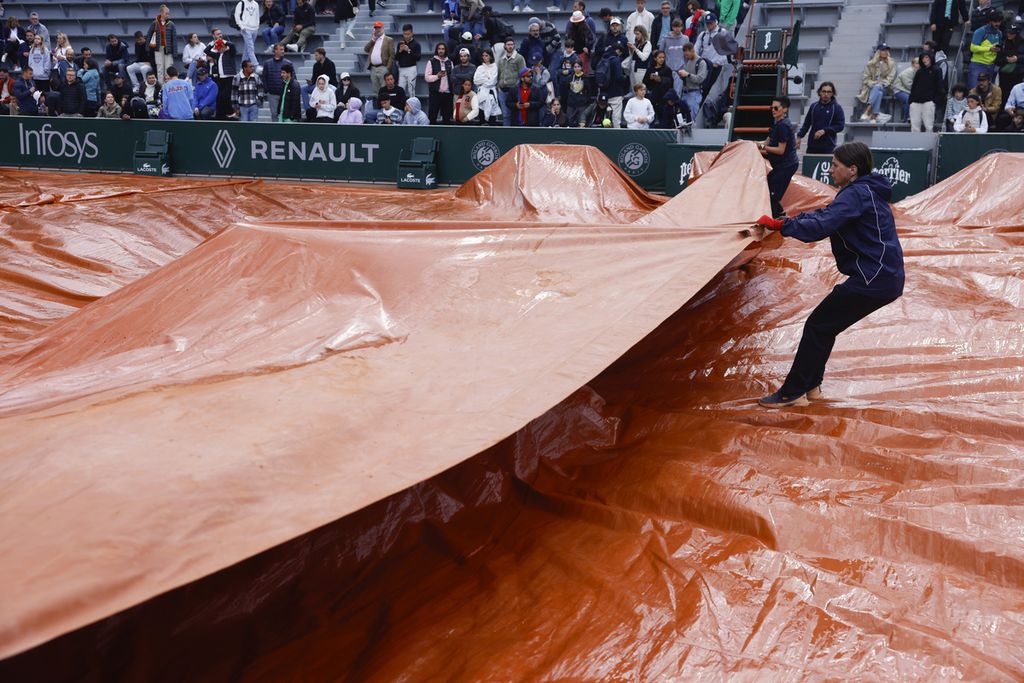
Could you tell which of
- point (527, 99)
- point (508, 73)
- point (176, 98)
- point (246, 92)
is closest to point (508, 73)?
point (508, 73)

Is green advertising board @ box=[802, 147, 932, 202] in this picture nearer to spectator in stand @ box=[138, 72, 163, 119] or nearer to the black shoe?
the black shoe

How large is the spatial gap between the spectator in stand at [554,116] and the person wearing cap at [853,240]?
9.60 meters

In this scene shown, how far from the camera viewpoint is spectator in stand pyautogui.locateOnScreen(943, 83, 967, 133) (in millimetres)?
12875

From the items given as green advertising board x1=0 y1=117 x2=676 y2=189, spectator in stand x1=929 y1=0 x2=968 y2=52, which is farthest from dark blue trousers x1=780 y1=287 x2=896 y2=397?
spectator in stand x1=929 y1=0 x2=968 y2=52

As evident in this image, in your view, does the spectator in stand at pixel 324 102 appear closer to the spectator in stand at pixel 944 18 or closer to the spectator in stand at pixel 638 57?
the spectator in stand at pixel 638 57

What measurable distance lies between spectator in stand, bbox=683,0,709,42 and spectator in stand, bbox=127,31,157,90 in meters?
9.49

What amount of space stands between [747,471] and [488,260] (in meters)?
1.51

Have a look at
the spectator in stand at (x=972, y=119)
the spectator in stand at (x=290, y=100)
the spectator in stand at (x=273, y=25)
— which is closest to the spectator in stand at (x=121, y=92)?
the spectator in stand at (x=290, y=100)

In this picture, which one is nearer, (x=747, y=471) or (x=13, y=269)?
(x=747, y=471)

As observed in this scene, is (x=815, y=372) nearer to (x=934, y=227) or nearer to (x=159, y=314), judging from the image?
(x=159, y=314)

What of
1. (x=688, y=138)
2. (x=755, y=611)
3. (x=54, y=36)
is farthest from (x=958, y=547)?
(x=54, y=36)

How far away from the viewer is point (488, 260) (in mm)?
4473

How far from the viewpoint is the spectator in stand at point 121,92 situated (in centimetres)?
1559

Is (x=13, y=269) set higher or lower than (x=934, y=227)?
A: lower
